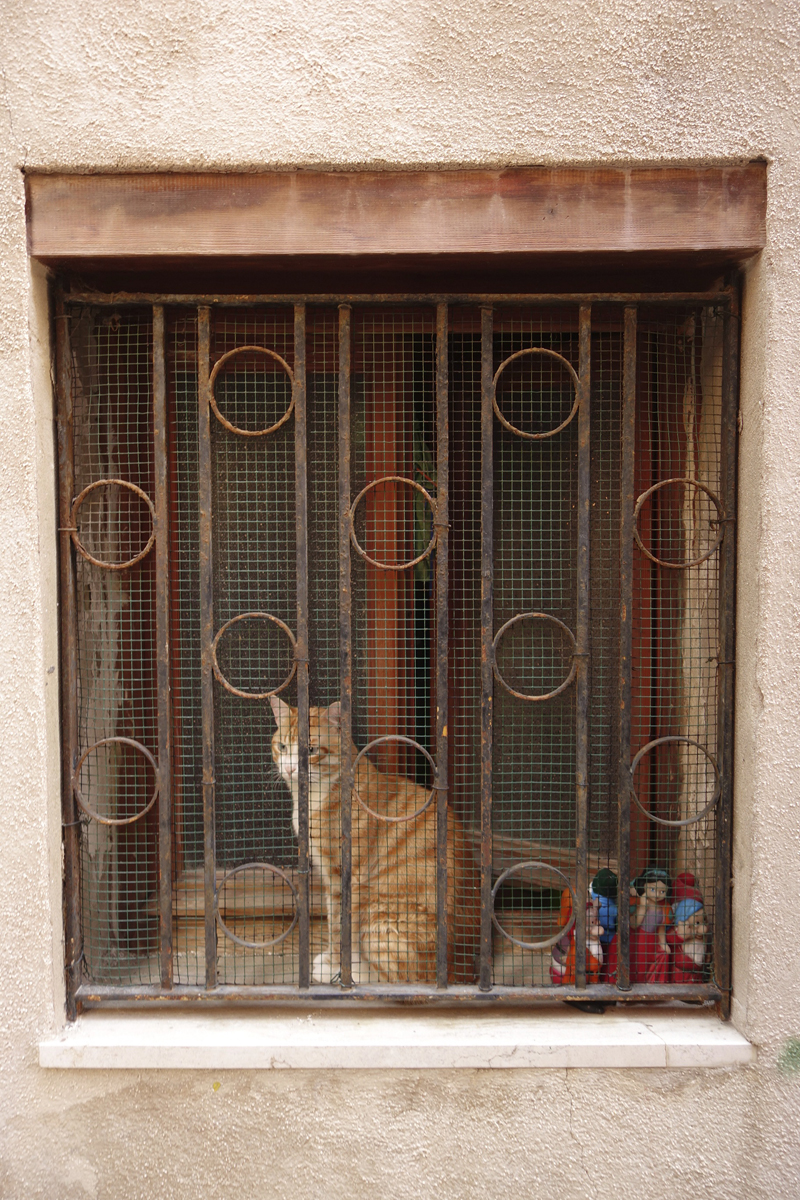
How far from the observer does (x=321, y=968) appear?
206 cm

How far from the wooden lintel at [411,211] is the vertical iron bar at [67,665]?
12.7 inches

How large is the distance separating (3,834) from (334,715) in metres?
0.98

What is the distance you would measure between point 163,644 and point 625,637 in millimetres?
1317

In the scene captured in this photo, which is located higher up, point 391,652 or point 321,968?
point 391,652

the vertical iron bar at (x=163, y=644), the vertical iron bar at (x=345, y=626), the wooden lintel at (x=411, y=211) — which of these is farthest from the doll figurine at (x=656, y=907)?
the wooden lintel at (x=411, y=211)

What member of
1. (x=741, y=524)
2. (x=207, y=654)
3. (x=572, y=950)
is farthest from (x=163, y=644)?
(x=741, y=524)

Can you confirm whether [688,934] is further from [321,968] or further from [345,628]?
[345,628]

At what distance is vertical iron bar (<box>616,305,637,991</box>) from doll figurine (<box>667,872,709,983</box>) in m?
0.20

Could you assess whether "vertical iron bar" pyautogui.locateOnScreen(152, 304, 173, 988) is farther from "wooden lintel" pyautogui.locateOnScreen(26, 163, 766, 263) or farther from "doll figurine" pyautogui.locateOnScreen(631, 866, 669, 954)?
"doll figurine" pyautogui.locateOnScreen(631, 866, 669, 954)

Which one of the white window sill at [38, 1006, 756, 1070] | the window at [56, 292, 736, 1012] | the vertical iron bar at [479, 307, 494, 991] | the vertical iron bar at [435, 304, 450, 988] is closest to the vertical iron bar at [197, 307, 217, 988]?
the window at [56, 292, 736, 1012]

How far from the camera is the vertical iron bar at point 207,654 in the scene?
1.84 metres

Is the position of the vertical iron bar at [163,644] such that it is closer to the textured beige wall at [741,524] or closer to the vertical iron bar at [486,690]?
the textured beige wall at [741,524]

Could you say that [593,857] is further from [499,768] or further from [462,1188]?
[462,1188]

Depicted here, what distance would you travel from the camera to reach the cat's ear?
2.12 metres
